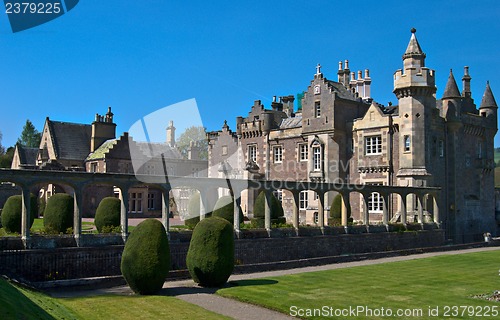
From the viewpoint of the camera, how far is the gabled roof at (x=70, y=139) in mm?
54125

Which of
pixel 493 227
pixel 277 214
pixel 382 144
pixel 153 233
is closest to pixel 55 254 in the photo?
pixel 153 233

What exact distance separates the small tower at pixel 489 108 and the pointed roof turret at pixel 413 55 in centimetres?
1070

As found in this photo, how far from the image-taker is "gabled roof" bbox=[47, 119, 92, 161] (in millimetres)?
54125

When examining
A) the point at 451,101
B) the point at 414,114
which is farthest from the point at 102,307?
the point at 451,101

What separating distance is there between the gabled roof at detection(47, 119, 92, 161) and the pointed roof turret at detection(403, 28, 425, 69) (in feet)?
110

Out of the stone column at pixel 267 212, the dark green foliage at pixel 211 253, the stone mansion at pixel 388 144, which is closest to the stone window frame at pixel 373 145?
the stone mansion at pixel 388 144

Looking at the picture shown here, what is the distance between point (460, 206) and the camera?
40.7m

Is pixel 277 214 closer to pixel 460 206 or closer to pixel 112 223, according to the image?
pixel 112 223

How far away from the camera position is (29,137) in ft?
301

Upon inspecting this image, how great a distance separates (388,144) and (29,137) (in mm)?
71538

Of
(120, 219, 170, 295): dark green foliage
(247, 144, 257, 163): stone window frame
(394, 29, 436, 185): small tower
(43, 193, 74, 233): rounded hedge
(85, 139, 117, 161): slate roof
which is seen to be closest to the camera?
(120, 219, 170, 295): dark green foliage

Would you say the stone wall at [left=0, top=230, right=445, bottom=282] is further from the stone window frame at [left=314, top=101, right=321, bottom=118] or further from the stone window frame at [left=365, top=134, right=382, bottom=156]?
the stone window frame at [left=314, top=101, right=321, bottom=118]

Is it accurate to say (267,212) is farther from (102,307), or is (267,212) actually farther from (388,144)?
(388,144)

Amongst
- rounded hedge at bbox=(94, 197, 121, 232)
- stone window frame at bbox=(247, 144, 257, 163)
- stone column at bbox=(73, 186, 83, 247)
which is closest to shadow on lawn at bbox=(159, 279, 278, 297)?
stone column at bbox=(73, 186, 83, 247)
